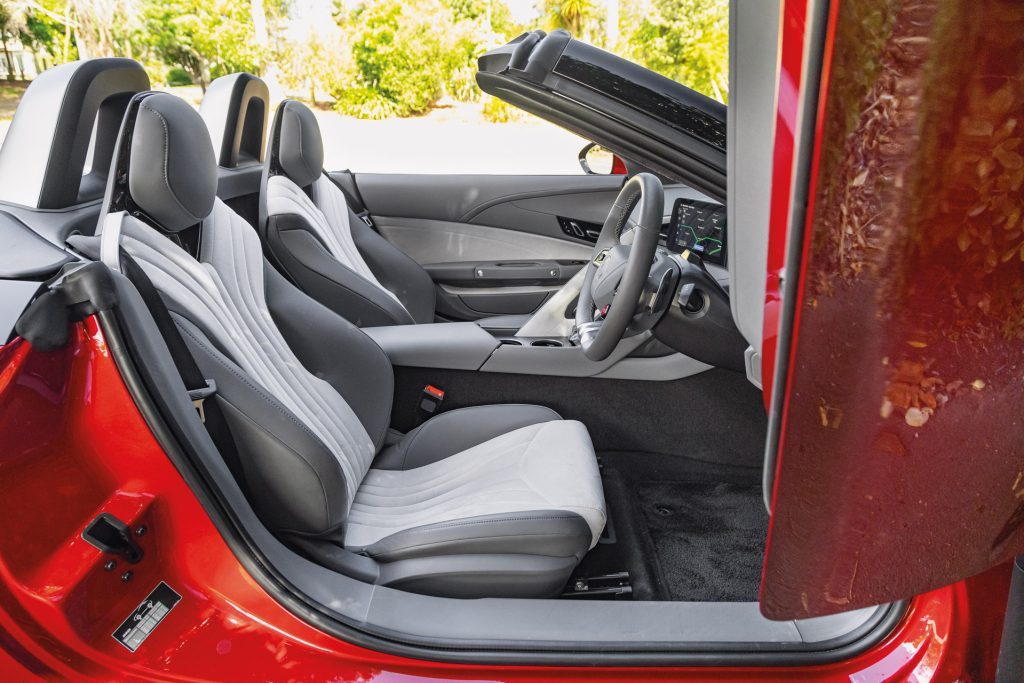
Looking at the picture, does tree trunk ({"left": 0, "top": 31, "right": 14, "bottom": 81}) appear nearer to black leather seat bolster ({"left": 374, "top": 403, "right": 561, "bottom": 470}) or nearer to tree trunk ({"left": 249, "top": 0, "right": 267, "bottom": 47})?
black leather seat bolster ({"left": 374, "top": 403, "right": 561, "bottom": 470})

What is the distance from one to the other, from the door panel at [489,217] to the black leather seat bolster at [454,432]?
1346 mm

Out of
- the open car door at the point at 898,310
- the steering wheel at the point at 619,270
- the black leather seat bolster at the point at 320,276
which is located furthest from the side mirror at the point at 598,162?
the open car door at the point at 898,310

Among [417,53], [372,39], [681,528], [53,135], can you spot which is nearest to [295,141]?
[53,135]

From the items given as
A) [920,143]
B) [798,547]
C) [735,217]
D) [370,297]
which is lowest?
[370,297]

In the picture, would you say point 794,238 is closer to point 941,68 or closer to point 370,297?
point 941,68

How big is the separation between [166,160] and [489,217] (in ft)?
6.67

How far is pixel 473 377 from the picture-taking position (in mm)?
1922

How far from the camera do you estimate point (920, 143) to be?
48 cm

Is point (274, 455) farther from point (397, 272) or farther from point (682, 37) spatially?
point (682, 37)

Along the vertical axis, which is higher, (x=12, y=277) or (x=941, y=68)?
(x=941, y=68)

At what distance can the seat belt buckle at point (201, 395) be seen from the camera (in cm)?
113

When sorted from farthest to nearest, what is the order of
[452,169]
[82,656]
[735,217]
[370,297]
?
[452,169] → [370,297] → [82,656] → [735,217]

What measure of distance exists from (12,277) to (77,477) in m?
0.29

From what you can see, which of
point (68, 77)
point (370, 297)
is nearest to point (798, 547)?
point (68, 77)
